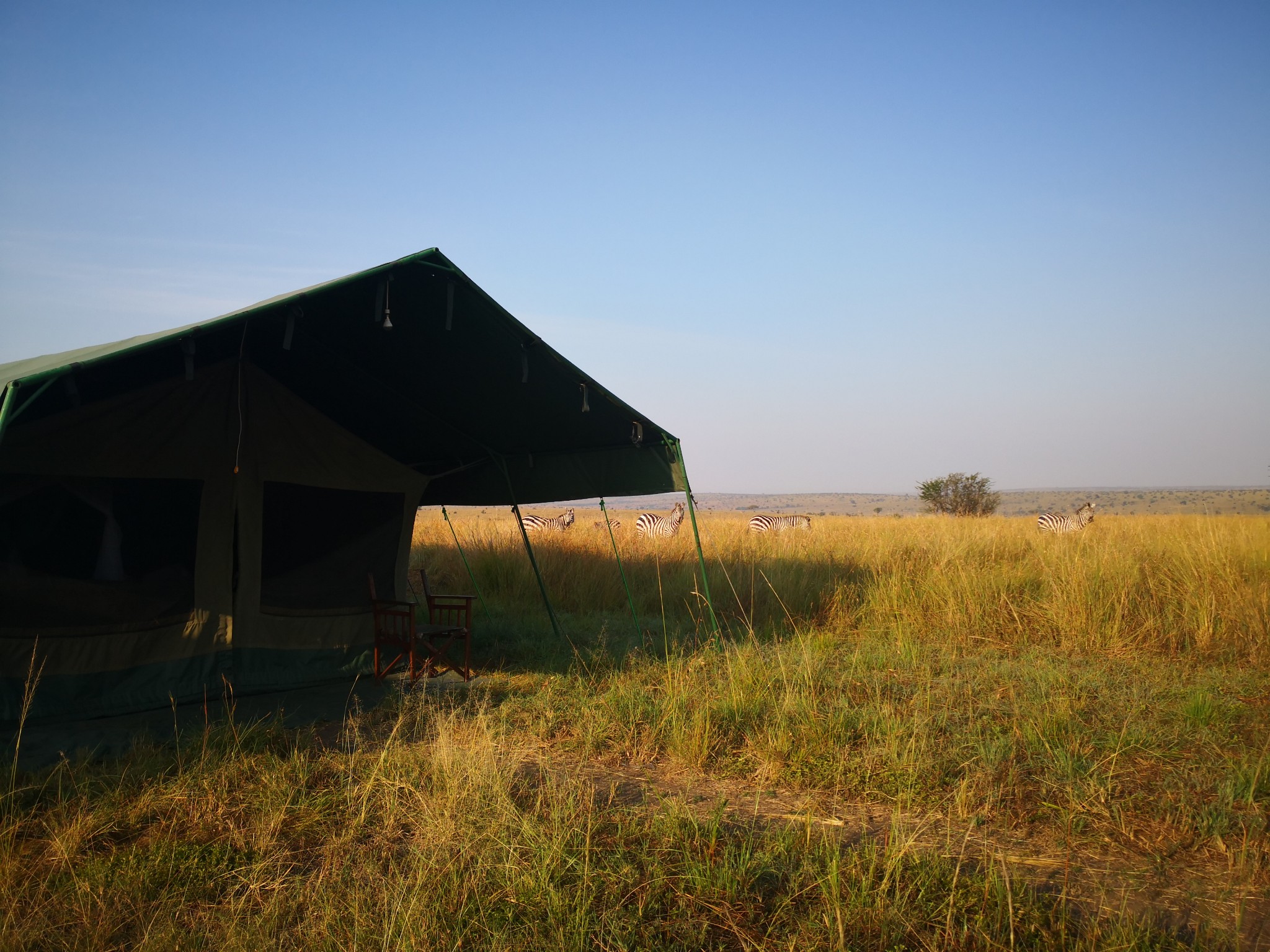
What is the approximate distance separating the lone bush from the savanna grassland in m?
20.9

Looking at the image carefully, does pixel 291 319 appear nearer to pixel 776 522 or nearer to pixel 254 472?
pixel 254 472

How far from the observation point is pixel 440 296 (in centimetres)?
551

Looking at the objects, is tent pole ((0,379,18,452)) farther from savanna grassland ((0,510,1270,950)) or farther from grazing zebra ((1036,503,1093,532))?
grazing zebra ((1036,503,1093,532))

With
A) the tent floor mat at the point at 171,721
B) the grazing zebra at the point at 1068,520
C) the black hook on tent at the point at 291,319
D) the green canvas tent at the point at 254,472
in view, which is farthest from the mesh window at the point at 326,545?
the grazing zebra at the point at 1068,520

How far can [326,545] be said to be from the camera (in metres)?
6.85

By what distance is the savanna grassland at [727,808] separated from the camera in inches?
107

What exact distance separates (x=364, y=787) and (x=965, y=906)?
2.58 m

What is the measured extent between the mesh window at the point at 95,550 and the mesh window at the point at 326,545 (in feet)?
1.97

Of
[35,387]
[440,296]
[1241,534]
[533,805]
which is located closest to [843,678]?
[533,805]

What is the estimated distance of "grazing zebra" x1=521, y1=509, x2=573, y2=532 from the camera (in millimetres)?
16281

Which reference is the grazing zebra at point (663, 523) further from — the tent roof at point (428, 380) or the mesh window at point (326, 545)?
the mesh window at point (326, 545)

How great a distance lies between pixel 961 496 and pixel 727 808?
26.4m

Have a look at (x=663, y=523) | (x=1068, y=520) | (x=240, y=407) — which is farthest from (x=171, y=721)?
(x=1068, y=520)

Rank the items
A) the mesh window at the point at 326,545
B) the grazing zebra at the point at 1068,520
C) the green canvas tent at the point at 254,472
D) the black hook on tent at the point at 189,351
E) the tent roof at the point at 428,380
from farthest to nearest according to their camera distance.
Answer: the grazing zebra at the point at 1068,520 < the mesh window at the point at 326,545 < the green canvas tent at the point at 254,472 < the tent roof at the point at 428,380 < the black hook on tent at the point at 189,351
